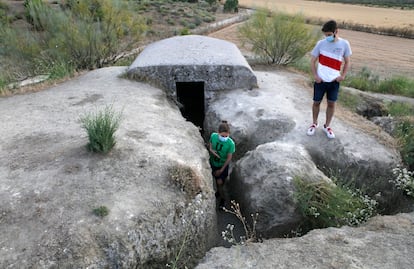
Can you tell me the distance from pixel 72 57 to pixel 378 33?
933 inches

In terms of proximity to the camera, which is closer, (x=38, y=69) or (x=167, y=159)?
(x=167, y=159)

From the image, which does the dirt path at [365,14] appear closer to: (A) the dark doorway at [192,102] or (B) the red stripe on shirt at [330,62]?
(A) the dark doorway at [192,102]

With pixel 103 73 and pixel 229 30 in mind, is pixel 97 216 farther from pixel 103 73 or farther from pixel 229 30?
pixel 229 30

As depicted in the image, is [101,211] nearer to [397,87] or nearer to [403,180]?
[403,180]

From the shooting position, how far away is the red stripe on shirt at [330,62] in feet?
18.7

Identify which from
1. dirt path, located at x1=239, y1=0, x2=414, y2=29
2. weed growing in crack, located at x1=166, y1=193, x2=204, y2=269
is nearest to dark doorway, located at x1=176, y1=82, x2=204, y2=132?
weed growing in crack, located at x1=166, y1=193, x2=204, y2=269

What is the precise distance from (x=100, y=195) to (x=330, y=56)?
3.86 metres

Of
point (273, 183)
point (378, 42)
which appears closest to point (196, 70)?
point (273, 183)

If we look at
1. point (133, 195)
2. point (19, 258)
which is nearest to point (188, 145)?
point (133, 195)

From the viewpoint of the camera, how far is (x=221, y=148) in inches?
225

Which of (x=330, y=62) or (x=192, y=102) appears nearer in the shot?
(x=330, y=62)

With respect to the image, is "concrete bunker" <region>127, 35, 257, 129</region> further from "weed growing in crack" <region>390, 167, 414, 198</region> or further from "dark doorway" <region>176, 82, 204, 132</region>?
"weed growing in crack" <region>390, 167, 414, 198</region>

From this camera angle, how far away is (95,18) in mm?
12805

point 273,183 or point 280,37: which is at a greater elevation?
point 280,37
